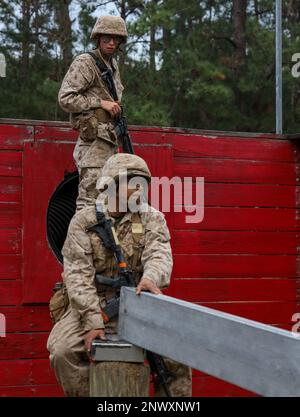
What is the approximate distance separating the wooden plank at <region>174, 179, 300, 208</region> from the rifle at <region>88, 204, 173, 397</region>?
234 centimetres

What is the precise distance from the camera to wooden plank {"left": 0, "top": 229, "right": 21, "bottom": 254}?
255 inches

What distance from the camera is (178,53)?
16609 mm

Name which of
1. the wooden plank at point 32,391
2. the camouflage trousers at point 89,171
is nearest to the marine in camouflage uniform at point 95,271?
the camouflage trousers at point 89,171

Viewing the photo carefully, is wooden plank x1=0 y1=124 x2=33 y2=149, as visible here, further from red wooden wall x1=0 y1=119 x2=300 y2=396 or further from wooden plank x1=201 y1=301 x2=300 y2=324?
wooden plank x1=201 y1=301 x2=300 y2=324

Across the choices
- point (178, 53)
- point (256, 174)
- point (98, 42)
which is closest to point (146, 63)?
point (178, 53)

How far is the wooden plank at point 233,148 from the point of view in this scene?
7.16m

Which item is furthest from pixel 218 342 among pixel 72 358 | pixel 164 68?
pixel 164 68

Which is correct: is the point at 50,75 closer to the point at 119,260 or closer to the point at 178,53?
the point at 178,53

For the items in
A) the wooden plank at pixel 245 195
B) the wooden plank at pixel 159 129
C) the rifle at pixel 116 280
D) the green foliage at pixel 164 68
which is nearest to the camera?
the rifle at pixel 116 280

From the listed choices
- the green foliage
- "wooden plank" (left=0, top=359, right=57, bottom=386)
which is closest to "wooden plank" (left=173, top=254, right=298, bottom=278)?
"wooden plank" (left=0, top=359, right=57, bottom=386)

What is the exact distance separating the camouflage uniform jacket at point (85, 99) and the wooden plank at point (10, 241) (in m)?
0.74

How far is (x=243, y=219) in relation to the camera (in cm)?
739

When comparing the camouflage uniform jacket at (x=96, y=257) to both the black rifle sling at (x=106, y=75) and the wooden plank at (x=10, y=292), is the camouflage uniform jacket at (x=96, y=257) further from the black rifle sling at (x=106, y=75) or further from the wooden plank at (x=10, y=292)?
the wooden plank at (x=10, y=292)

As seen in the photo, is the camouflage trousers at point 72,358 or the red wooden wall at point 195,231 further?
the red wooden wall at point 195,231
